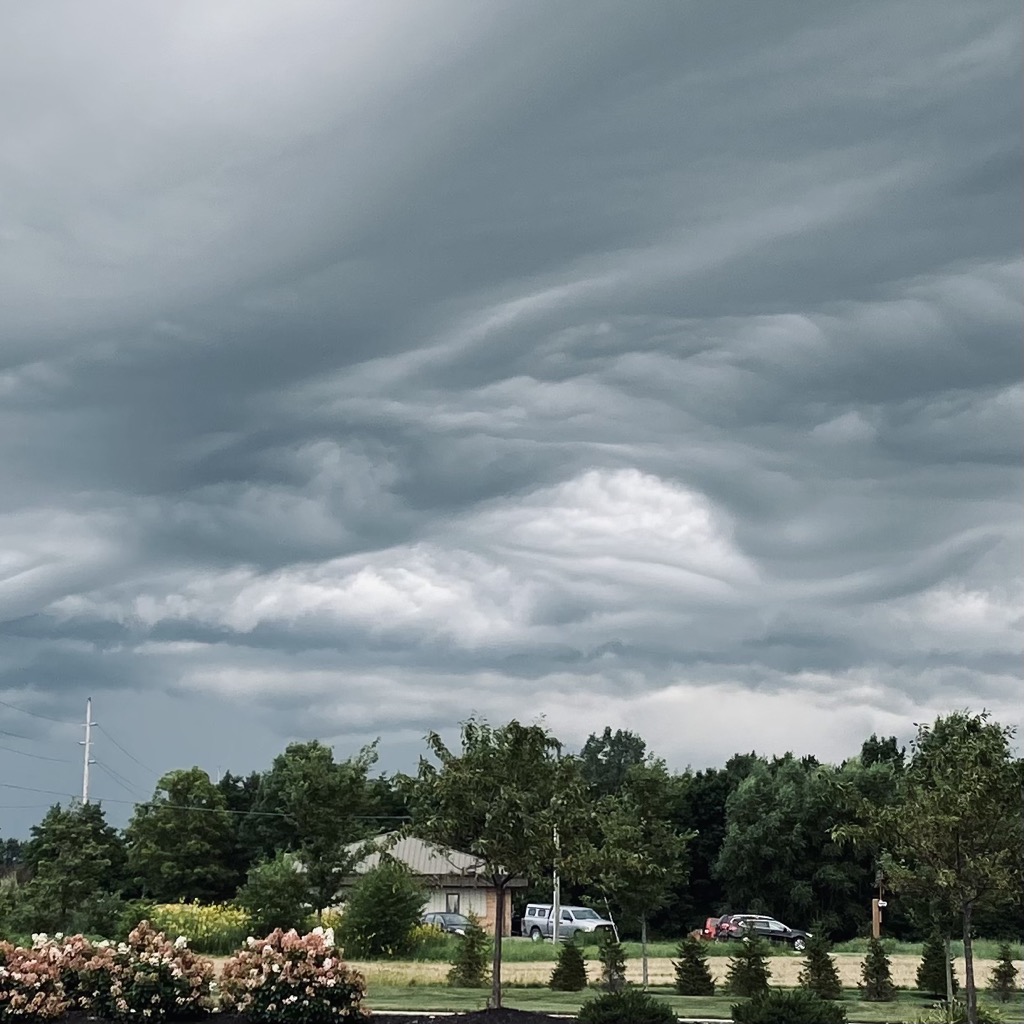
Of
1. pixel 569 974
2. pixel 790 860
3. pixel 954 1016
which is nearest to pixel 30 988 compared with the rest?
pixel 569 974

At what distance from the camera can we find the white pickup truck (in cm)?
6247

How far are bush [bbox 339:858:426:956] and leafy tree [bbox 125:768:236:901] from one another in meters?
23.9

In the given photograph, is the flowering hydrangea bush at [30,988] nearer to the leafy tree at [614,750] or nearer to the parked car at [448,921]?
the parked car at [448,921]

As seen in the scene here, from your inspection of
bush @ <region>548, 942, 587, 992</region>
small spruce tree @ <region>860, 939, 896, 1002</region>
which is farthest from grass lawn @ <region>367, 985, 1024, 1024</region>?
bush @ <region>548, 942, 587, 992</region>

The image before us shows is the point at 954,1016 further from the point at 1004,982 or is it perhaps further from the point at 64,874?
the point at 64,874

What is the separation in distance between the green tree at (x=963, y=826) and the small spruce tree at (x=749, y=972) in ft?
32.7

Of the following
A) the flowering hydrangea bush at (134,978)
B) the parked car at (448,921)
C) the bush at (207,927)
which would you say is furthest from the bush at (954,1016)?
the parked car at (448,921)

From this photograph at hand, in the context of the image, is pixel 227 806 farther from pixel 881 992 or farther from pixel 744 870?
pixel 881 992

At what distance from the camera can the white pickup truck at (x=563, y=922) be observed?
62469mm

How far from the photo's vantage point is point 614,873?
24094 mm

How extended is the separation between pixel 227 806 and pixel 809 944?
160 ft

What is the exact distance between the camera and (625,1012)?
21.3 metres

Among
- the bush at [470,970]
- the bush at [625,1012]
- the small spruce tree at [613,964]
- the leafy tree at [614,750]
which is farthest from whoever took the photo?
the leafy tree at [614,750]

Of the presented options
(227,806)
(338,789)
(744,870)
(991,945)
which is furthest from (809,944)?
(227,806)
